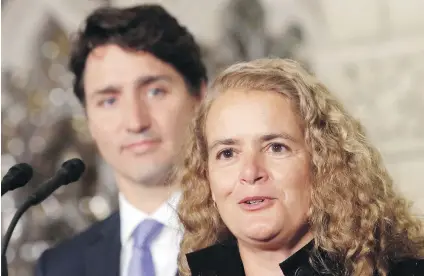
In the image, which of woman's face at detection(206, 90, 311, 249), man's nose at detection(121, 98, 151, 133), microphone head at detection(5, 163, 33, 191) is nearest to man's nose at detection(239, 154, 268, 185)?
woman's face at detection(206, 90, 311, 249)

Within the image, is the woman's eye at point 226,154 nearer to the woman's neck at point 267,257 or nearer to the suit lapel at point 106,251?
the woman's neck at point 267,257

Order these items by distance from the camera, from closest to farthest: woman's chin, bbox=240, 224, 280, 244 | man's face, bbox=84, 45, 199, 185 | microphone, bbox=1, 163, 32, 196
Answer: woman's chin, bbox=240, 224, 280, 244 < microphone, bbox=1, 163, 32, 196 < man's face, bbox=84, 45, 199, 185

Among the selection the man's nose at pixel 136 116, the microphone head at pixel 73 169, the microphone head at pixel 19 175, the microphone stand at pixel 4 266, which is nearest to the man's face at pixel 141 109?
the man's nose at pixel 136 116

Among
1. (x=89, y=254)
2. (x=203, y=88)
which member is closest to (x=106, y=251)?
(x=89, y=254)

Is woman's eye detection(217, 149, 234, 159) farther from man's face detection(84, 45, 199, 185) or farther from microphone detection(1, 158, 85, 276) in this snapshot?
microphone detection(1, 158, 85, 276)

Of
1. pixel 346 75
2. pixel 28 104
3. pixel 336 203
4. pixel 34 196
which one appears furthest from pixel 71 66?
pixel 336 203

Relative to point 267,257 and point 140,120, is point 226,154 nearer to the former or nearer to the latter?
point 267,257

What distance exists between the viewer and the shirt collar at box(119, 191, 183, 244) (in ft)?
5.60

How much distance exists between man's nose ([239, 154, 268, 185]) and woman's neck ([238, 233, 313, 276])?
14cm

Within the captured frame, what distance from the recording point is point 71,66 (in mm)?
1871

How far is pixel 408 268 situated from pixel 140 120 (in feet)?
2.26

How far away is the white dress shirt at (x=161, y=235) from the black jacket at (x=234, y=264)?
0.51 ft

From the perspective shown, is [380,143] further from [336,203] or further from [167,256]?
[167,256]

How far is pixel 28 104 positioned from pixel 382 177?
35.7 inches
